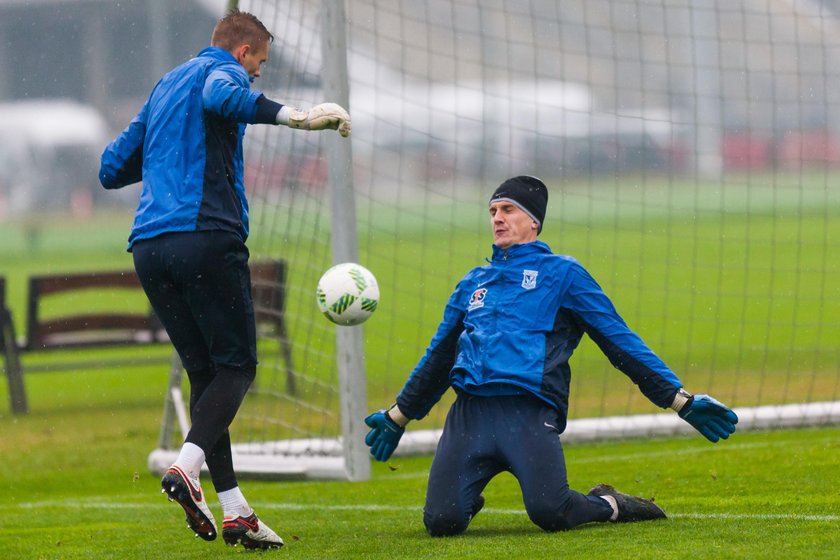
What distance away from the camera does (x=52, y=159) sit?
138ft

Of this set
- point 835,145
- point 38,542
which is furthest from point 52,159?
point 38,542

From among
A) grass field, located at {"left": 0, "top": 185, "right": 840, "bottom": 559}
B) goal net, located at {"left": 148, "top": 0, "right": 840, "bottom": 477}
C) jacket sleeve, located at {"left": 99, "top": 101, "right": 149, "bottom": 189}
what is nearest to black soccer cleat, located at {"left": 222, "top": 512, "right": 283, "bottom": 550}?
grass field, located at {"left": 0, "top": 185, "right": 840, "bottom": 559}

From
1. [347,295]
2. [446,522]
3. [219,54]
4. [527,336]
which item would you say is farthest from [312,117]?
[446,522]

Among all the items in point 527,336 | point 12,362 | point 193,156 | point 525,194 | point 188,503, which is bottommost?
point 12,362

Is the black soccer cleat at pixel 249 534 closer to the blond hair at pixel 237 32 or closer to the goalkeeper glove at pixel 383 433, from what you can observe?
the goalkeeper glove at pixel 383 433

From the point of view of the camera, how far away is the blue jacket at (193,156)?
219 inches

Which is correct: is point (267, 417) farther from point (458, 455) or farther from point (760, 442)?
point (458, 455)

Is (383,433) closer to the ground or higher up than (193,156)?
closer to the ground

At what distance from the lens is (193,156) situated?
561 centimetres

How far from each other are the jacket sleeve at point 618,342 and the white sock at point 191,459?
5.28 ft

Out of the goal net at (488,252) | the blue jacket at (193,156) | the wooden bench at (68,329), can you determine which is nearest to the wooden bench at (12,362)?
the wooden bench at (68,329)

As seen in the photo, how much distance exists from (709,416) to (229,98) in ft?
7.24

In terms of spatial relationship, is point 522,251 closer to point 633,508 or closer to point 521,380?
point 521,380

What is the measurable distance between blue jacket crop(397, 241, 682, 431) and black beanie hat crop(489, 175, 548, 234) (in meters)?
0.14
